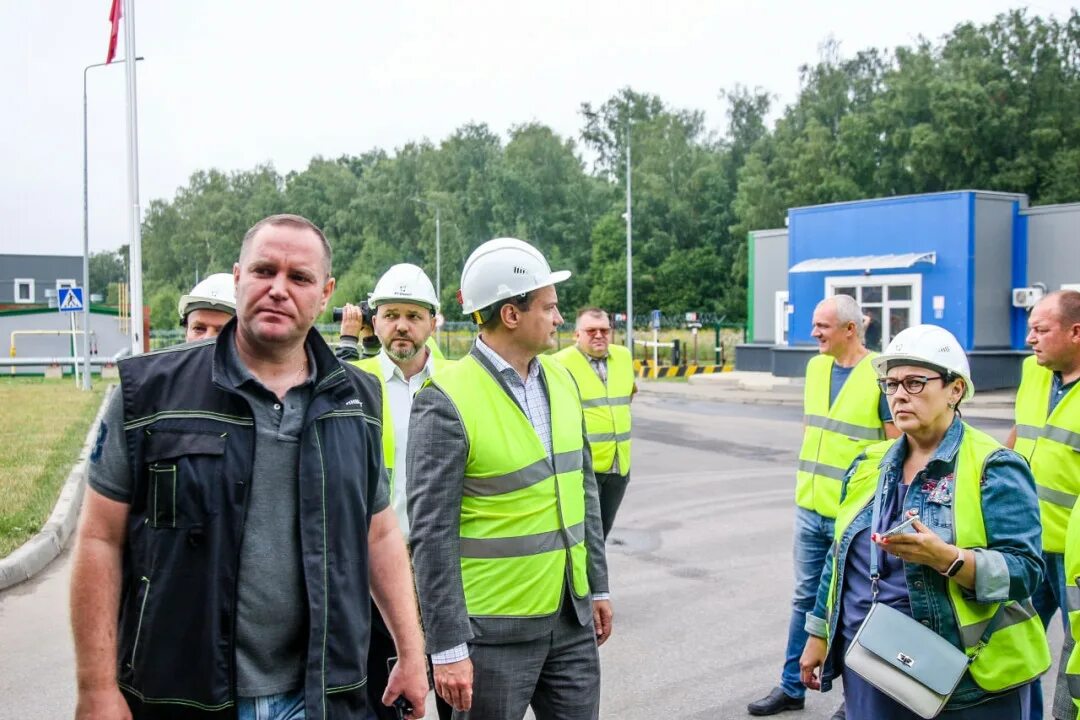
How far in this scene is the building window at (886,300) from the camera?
2731 cm

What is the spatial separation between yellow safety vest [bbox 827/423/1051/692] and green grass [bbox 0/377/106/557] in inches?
302

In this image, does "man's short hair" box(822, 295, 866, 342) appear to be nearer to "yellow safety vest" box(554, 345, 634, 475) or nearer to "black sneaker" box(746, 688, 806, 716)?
"black sneaker" box(746, 688, 806, 716)

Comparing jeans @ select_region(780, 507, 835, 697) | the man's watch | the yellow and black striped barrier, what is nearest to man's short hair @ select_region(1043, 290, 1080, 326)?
jeans @ select_region(780, 507, 835, 697)

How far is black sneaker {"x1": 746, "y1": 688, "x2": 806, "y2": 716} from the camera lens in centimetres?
528

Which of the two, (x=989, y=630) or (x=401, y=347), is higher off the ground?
(x=401, y=347)

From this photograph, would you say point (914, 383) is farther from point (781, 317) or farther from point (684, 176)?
point (684, 176)

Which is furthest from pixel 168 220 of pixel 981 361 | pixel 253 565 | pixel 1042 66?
pixel 253 565

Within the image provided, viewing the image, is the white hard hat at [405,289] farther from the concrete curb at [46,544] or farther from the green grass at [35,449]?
the green grass at [35,449]

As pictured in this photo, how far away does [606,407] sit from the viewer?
7301 mm

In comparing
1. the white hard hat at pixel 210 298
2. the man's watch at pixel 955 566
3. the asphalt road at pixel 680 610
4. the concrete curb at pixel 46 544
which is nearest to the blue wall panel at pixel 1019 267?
the asphalt road at pixel 680 610

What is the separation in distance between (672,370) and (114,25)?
20964mm

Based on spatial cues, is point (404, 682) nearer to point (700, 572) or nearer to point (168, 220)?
point (700, 572)

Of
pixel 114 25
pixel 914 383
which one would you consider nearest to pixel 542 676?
pixel 914 383

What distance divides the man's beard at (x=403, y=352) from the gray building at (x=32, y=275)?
87924 millimetres
